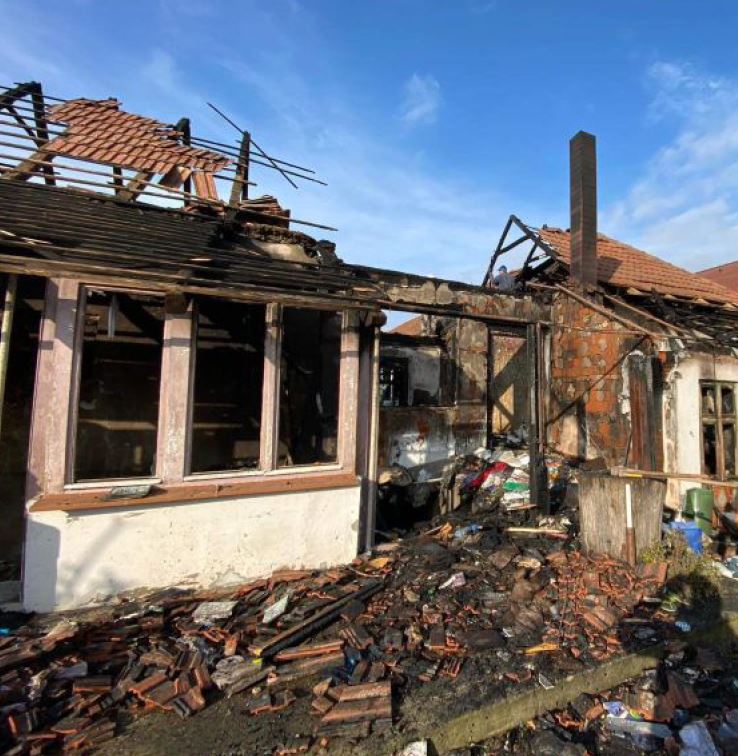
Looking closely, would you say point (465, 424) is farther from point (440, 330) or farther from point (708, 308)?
point (708, 308)

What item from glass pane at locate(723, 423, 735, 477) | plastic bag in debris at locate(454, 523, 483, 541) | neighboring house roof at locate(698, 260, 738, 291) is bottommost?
plastic bag in debris at locate(454, 523, 483, 541)

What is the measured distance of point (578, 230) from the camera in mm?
9391

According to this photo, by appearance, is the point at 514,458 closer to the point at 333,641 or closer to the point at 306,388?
the point at 306,388

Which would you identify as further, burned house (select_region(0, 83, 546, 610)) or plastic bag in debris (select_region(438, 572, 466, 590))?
plastic bag in debris (select_region(438, 572, 466, 590))

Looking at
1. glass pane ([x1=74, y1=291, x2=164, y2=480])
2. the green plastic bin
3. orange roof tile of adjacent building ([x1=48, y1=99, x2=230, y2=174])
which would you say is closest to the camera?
glass pane ([x1=74, y1=291, x2=164, y2=480])

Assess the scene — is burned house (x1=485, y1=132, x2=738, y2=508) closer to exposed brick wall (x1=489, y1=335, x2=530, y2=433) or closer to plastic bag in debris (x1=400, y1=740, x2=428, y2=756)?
exposed brick wall (x1=489, y1=335, x2=530, y2=433)

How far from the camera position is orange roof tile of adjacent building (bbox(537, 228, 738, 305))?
9781 millimetres

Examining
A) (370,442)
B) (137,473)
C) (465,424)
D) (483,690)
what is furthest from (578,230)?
(137,473)

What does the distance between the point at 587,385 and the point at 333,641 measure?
7215 millimetres

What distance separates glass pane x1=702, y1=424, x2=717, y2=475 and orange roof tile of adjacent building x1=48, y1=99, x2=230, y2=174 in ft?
32.3

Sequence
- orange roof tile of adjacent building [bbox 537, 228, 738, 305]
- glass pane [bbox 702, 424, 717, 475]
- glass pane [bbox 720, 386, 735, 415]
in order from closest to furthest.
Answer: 1. glass pane [bbox 702, 424, 717, 475]
2. glass pane [bbox 720, 386, 735, 415]
3. orange roof tile of adjacent building [bbox 537, 228, 738, 305]

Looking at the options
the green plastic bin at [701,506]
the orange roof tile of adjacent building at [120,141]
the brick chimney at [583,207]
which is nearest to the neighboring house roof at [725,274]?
the brick chimney at [583,207]

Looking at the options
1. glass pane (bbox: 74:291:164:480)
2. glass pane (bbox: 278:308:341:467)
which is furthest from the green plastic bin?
glass pane (bbox: 74:291:164:480)

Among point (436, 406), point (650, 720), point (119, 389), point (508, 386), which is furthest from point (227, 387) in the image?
point (508, 386)
